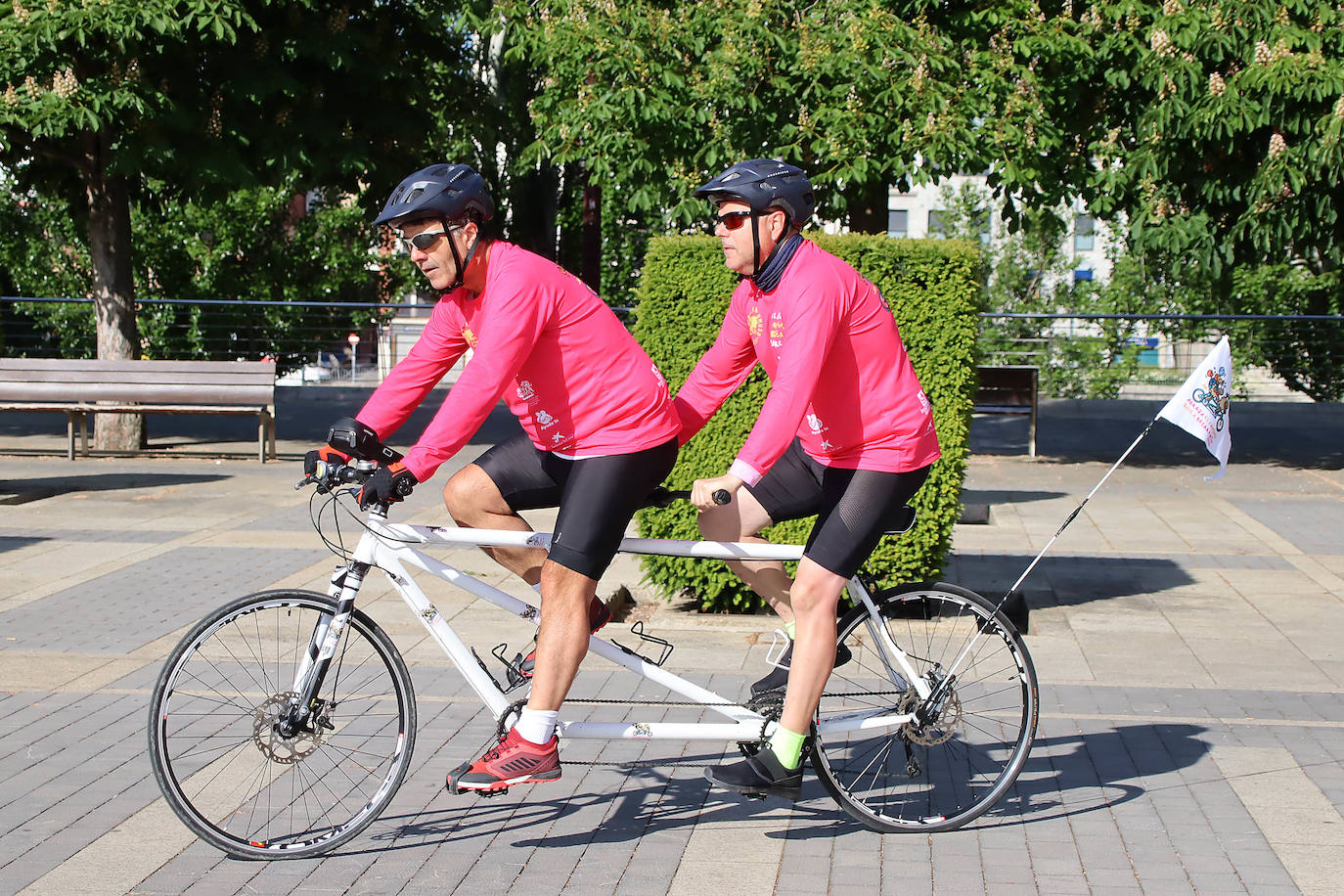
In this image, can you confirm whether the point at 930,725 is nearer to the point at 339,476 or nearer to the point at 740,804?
the point at 740,804

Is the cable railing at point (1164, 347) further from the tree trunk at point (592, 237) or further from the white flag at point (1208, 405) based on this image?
the white flag at point (1208, 405)

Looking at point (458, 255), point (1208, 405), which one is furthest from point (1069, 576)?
point (458, 255)

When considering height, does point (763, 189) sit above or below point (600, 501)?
above

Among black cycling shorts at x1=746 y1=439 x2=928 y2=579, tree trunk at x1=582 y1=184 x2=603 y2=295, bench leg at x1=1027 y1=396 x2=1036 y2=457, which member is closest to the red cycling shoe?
black cycling shorts at x1=746 y1=439 x2=928 y2=579

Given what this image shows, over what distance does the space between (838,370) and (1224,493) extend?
30.4 ft

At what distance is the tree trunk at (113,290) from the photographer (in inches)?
580

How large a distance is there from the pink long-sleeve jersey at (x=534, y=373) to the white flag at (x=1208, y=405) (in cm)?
153

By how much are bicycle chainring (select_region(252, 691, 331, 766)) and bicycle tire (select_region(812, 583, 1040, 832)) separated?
140cm

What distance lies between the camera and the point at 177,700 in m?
3.91

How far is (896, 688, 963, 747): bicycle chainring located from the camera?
437cm

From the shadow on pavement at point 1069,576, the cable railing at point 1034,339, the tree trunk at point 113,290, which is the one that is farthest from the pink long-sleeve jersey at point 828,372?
the cable railing at point 1034,339

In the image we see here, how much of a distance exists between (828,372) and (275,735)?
5.79ft

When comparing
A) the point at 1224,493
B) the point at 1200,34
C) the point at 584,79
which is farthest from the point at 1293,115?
the point at 584,79

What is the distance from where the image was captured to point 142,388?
559 inches
